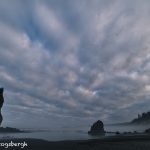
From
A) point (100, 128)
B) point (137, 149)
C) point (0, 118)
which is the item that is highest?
point (100, 128)

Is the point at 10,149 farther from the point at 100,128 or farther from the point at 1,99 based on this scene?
the point at 100,128

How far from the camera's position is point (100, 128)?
14550 cm

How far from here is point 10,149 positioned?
116ft

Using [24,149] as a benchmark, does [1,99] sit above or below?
above

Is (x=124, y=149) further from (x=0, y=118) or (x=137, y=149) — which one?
(x=0, y=118)

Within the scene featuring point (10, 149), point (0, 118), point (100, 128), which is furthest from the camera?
point (100, 128)

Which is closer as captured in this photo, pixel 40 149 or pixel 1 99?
pixel 40 149

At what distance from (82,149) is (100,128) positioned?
112 metres

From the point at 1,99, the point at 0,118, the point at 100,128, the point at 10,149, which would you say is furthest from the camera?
the point at 100,128

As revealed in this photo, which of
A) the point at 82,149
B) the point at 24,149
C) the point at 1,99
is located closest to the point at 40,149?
the point at 24,149

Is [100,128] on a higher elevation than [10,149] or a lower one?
higher

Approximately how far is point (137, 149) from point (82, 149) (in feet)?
28.1

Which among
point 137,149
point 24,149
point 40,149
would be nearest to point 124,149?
point 137,149

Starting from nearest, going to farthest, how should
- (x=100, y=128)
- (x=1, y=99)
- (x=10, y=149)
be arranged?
(x=10, y=149)
(x=1, y=99)
(x=100, y=128)
